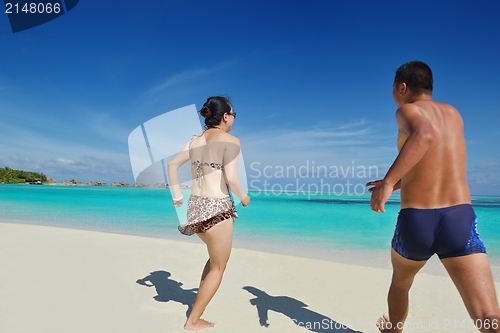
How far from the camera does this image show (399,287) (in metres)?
2.36

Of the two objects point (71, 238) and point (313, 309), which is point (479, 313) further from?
point (71, 238)

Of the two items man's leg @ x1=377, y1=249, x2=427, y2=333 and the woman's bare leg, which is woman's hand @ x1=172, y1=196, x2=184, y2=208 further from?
man's leg @ x1=377, y1=249, x2=427, y2=333

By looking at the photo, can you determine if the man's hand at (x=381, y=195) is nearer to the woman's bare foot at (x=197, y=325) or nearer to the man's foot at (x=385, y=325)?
the man's foot at (x=385, y=325)

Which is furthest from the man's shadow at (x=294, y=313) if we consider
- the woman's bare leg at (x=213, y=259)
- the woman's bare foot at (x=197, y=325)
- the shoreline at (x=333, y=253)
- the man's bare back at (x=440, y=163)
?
the shoreline at (x=333, y=253)

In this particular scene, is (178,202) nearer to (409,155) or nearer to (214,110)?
(214,110)

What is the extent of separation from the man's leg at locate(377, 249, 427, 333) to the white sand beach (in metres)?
0.68

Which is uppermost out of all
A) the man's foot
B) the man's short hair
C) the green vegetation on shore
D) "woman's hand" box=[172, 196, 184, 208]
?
the green vegetation on shore

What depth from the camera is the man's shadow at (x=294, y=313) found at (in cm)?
308

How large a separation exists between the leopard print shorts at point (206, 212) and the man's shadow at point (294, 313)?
118 centimetres

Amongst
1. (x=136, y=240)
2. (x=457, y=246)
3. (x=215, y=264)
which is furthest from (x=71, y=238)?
(x=457, y=246)

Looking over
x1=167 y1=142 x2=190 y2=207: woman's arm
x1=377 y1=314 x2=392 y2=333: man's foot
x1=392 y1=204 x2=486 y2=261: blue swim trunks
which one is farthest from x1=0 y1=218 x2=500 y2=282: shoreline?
x1=392 y1=204 x2=486 y2=261: blue swim trunks

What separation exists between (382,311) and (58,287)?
3781 mm

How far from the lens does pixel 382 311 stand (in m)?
3.43

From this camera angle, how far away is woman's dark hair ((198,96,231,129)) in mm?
2891
